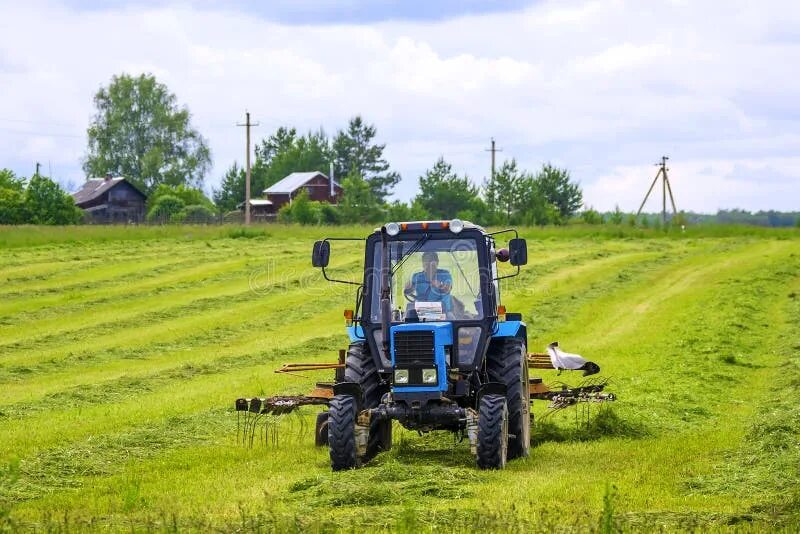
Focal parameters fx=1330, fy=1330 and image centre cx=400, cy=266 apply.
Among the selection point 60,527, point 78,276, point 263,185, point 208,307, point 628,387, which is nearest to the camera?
point 60,527

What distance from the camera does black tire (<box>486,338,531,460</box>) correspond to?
42.2 ft

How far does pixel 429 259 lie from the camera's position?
13.4m

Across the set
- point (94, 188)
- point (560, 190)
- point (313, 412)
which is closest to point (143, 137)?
point (94, 188)

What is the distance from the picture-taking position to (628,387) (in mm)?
18188

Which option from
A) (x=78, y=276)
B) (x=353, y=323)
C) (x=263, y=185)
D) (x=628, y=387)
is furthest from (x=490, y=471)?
(x=263, y=185)

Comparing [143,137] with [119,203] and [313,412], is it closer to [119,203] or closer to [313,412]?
[119,203]

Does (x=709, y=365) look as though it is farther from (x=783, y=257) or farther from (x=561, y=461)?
(x=783, y=257)

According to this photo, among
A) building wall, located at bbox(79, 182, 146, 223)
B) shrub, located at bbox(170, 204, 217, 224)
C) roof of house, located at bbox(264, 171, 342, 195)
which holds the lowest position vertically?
shrub, located at bbox(170, 204, 217, 224)

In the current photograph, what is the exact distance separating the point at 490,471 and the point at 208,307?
19245 mm

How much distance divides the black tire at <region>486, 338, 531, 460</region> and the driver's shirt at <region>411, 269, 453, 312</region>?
676 mm

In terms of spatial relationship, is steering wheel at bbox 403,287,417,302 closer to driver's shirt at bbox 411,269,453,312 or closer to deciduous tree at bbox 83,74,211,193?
driver's shirt at bbox 411,269,453,312

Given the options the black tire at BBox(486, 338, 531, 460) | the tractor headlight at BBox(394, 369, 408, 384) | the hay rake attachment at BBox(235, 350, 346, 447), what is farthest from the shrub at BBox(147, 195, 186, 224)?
the tractor headlight at BBox(394, 369, 408, 384)

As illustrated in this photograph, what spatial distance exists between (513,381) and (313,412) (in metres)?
4.72

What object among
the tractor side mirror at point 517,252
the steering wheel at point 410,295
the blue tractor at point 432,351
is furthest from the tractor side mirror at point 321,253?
the tractor side mirror at point 517,252
